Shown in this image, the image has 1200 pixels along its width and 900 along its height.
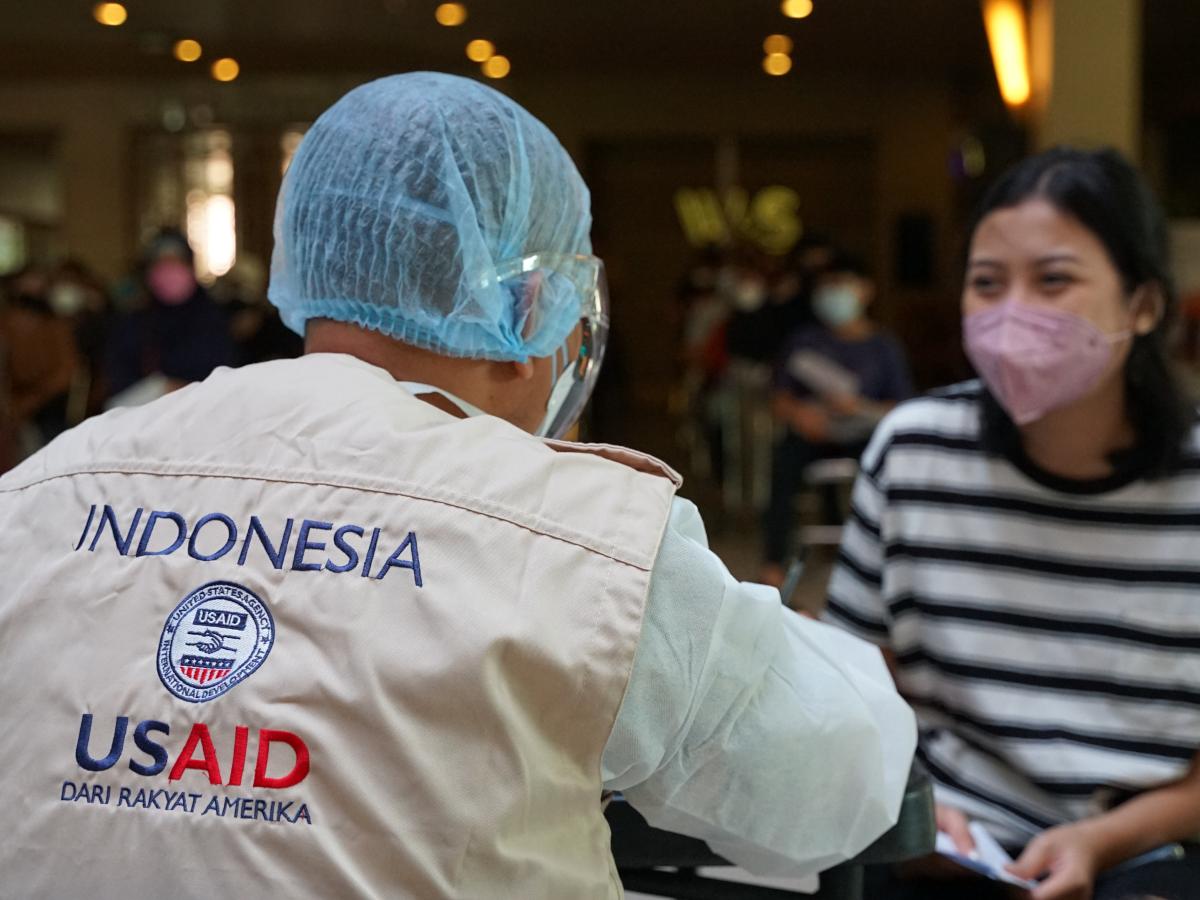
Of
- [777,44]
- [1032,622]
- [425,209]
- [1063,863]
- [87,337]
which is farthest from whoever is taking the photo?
[777,44]

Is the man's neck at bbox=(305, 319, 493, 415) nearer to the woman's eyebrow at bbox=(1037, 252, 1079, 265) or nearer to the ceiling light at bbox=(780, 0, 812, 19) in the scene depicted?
the woman's eyebrow at bbox=(1037, 252, 1079, 265)

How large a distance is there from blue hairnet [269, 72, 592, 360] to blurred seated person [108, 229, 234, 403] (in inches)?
184

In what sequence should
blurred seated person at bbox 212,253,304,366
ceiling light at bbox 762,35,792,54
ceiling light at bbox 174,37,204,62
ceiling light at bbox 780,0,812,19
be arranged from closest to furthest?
1. blurred seated person at bbox 212,253,304,366
2. ceiling light at bbox 780,0,812,19
3. ceiling light at bbox 762,35,792,54
4. ceiling light at bbox 174,37,204,62

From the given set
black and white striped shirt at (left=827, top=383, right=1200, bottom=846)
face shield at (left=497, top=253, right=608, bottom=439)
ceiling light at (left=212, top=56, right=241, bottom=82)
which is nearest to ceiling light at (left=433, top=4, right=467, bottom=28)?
ceiling light at (left=212, top=56, right=241, bottom=82)

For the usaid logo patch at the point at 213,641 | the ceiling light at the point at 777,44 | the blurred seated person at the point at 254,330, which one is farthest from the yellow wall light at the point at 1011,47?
the usaid logo patch at the point at 213,641

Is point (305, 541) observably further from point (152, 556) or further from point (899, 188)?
point (899, 188)

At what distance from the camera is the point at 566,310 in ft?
4.11

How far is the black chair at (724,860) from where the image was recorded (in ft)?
3.91

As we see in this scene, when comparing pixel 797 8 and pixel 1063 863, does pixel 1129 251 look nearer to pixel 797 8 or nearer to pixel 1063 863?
pixel 1063 863

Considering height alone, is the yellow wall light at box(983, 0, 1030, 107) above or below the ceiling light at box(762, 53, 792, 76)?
below

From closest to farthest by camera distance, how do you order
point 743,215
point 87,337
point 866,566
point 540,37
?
point 866,566
point 87,337
point 540,37
point 743,215

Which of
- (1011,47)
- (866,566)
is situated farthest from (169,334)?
(1011,47)

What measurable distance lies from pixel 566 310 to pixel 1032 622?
0.75m

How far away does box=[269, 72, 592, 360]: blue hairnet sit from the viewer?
1125mm
